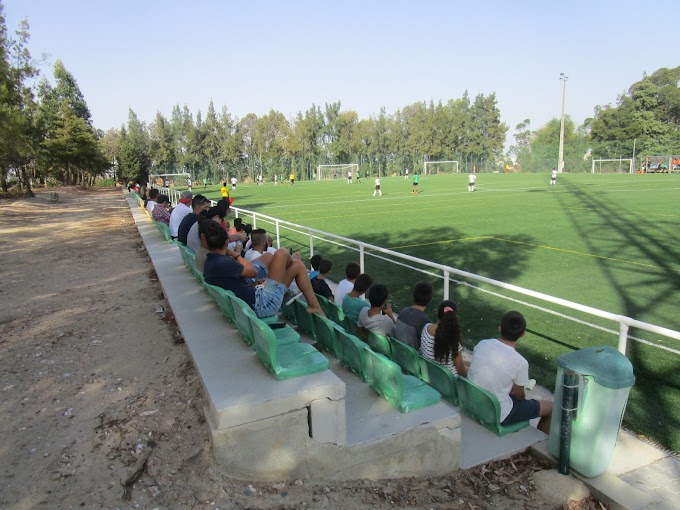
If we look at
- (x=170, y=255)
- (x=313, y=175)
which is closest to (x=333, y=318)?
(x=170, y=255)

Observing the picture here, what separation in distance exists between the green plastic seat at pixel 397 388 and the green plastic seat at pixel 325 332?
0.73 m

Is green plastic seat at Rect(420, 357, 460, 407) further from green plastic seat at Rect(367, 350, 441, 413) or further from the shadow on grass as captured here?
the shadow on grass

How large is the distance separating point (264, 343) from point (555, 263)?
9094 millimetres

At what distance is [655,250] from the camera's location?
12094 millimetres

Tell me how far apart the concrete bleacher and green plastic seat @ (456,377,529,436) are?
2.9 inches

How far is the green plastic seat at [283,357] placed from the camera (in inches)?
128

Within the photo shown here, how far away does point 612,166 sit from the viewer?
67.8m

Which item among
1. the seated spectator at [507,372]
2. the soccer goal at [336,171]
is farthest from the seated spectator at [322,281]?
the soccer goal at [336,171]

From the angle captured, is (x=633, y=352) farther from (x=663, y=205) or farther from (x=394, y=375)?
(x=663, y=205)

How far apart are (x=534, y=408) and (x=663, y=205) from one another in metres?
22.9

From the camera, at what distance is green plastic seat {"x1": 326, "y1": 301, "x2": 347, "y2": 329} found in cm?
539

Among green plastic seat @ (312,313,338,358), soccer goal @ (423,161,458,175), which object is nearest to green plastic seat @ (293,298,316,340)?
green plastic seat @ (312,313,338,358)

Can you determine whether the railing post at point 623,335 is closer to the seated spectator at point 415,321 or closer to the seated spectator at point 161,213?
the seated spectator at point 415,321

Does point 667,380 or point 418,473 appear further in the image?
point 667,380
